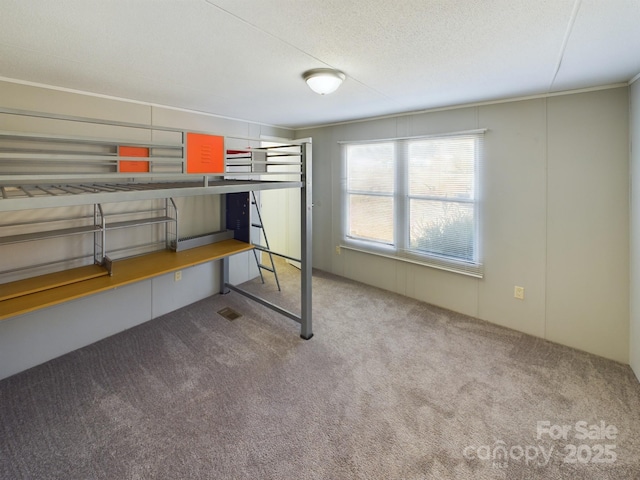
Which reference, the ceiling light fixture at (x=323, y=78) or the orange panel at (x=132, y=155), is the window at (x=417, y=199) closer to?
the ceiling light fixture at (x=323, y=78)

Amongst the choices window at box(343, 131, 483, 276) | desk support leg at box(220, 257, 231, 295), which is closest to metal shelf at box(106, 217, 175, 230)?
desk support leg at box(220, 257, 231, 295)

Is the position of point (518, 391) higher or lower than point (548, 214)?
lower

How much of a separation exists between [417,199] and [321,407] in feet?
8.52

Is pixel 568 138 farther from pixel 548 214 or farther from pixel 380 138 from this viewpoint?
pixel 380 138

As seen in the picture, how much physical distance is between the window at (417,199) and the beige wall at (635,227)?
111cm

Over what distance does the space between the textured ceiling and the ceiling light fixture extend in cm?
7

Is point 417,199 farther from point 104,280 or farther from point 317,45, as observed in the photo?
point 104,280

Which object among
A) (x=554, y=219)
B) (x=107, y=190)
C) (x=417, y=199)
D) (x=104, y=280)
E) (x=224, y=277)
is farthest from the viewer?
(x=224, y=277)

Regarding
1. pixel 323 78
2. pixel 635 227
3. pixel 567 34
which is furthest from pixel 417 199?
pixel 567 34

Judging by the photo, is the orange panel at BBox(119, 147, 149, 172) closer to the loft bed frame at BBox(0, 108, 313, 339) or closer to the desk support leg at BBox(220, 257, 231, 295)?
the loft bed frame at BBox(0, 108, 313, 339)

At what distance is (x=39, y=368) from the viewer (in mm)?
2502

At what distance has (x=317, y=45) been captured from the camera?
5.79 ft

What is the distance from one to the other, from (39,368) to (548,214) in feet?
15.1

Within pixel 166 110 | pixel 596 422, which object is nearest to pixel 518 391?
pixel 596 422
